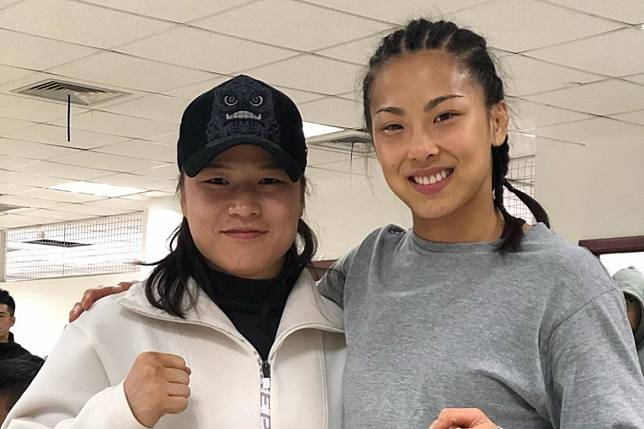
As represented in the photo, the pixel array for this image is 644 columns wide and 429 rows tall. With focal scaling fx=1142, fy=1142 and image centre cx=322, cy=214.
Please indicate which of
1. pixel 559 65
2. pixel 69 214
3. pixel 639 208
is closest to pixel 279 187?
pixel 559 65

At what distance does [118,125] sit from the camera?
785 cm

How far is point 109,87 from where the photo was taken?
22.0 ft

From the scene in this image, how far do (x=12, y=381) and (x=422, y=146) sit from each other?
1.84m

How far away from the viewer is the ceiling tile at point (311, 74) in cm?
602

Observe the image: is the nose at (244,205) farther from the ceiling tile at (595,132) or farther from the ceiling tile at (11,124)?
the ceiling tile at (11,124)

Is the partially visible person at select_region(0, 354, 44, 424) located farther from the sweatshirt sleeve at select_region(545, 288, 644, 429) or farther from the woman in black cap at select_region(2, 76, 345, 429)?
the sweatshirt sleeve at select_region(545, 288, 644, 429)

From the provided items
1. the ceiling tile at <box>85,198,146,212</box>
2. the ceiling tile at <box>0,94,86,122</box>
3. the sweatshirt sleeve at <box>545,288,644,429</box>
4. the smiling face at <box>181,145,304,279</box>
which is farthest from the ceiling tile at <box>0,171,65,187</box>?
the sweatshirt sleeve at <box>545,288,644,429</box>

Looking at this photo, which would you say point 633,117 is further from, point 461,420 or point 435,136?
point 461,420

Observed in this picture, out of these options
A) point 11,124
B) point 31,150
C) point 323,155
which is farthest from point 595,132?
point 31,150

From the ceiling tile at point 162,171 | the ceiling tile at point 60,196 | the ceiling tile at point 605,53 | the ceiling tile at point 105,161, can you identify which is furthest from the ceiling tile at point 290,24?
the ceiling tile at point 60,196

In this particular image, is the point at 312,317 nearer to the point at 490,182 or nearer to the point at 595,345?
the point at 490,182

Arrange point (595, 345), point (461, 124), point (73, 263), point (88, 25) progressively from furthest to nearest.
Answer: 1. point (73, 263)
2. point (88, 25)
3. point (461, 124)
4. point (595, 345)

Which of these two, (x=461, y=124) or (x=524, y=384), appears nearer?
(x=524, y=384)

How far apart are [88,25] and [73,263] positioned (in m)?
9.87
